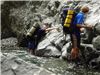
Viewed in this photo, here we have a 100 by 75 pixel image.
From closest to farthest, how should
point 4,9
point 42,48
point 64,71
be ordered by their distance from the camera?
point 64,71 < point 42,48 < point 4,9

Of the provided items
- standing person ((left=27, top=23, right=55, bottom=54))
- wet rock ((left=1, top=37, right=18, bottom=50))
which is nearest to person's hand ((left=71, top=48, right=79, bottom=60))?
standing person ((left=27, top=23, right=55, bottom=54))

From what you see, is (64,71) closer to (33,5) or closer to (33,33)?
(33,33)

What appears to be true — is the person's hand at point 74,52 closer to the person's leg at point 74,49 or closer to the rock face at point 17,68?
the person's leg at point 74,49

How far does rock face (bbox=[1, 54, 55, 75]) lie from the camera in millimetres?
8484

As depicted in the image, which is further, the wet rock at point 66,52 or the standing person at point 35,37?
the standing person at point 35,37

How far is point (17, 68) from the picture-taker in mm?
8734

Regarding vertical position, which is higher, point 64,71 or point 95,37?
point 95,37

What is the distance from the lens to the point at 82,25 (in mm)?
13656

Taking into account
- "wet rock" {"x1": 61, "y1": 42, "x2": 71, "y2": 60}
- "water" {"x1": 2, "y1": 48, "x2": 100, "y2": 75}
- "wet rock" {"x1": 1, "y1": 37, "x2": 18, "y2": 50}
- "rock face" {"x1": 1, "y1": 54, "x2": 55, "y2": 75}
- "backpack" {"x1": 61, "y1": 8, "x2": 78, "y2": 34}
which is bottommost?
"wet rock" {"x1": 1, "y1": 37, "x2": 18, "y2": 50}

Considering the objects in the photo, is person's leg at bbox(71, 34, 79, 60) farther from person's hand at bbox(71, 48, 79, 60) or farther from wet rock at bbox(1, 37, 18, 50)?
wet rock at bbox(1, 37, 18, 50)

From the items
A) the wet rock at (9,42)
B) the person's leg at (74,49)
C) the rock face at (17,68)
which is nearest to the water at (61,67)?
the person's leg at (74,49)

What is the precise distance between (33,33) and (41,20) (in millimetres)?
3957

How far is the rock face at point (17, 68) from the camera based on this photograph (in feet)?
27.8

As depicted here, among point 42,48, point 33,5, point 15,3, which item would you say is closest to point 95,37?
point 42,48
